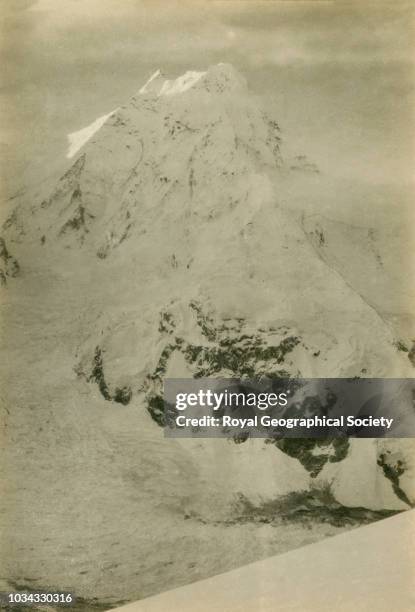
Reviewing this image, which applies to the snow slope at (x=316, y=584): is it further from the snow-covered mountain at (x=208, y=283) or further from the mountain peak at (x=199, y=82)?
the mountain peak at (x=199, y=82)

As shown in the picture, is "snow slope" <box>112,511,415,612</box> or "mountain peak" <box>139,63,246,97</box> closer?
"snow slope" <box>112,511,415,612</box>

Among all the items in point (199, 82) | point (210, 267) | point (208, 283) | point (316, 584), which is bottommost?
point (316, 584)

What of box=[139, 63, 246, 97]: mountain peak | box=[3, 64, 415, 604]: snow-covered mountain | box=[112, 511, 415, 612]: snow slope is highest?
box=[139, 63, 246, 97]: mountain peak

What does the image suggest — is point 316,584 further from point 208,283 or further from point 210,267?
point 210,267

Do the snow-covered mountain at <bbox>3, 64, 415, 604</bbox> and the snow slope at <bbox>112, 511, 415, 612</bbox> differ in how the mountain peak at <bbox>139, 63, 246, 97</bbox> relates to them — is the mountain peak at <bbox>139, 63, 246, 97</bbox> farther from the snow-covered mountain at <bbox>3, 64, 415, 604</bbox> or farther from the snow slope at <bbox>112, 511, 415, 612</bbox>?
the snow slope at <bbox>112, 511, 415, 612</bbox>

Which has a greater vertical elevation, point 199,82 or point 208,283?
point 199,82

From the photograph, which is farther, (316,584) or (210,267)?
Answer: (210,267)

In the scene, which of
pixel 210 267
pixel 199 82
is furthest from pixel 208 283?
pixel 199 82

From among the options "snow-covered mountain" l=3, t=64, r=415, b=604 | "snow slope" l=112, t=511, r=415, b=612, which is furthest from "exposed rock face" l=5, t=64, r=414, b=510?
"snow slope" l=112, t=511, r=415, b=612
